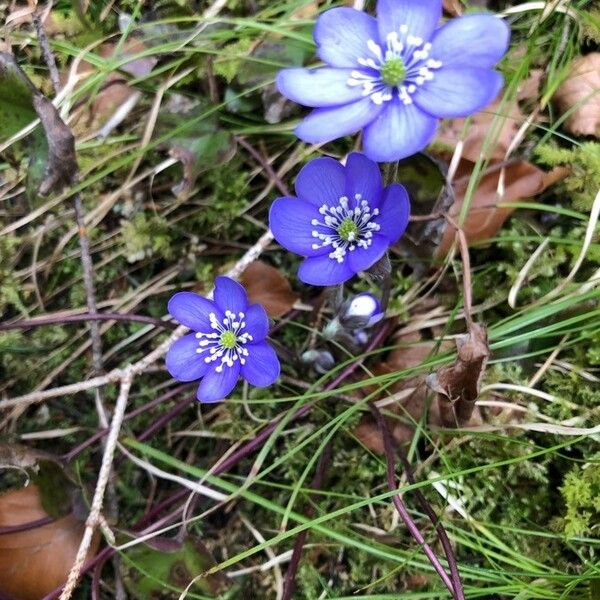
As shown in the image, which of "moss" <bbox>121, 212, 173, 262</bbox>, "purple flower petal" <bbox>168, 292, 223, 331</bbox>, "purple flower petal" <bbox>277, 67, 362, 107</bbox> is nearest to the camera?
"purple flower petal" <bbox>277, 67, 362, 107</bbox>

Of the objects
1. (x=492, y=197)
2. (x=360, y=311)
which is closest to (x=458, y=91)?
(x=360, y=311)

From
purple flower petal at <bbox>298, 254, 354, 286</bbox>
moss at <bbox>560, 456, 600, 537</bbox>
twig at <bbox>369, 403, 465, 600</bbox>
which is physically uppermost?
purple flower petal at <bbox>298, 254, 354, 286</bbox>

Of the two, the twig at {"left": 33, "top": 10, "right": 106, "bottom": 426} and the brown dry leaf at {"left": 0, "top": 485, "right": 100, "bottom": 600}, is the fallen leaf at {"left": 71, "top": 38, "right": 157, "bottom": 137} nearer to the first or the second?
the twig at {"left": 33, "top": 10, "right": 106, "bottom": 426}

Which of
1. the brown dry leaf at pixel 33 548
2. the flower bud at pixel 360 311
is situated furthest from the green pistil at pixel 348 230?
the brown dry leaf at pixel 33 548

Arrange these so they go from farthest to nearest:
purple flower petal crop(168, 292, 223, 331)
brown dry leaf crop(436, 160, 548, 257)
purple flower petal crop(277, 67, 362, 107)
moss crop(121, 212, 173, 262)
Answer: moss crop(121, 212, 173, 262) → brown dry leaf crop(436, 160, 548, 257) → purple flower petal crop(168, 292, 223, 331) → purple flower petal crop(277, 67, 362, 107)

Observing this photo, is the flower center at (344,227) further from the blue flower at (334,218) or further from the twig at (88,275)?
the twig at (88,275)

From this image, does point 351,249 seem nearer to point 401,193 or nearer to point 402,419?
point 401,193

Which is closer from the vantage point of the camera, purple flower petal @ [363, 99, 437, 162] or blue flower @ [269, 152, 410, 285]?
purple flower petal @ [363, 99, 437, 162]

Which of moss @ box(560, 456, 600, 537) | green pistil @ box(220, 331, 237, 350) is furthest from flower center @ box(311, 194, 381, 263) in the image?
moss @ box(560, 456, 600, 537)
